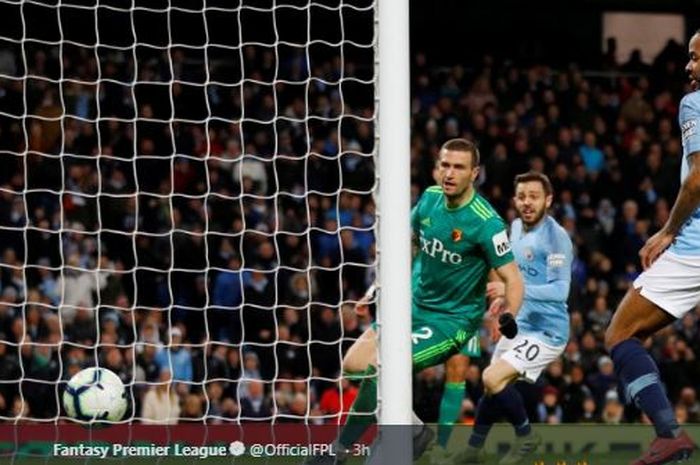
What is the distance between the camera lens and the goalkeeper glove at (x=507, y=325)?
8.45 meters

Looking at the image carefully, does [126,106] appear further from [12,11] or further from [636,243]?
[636,243]

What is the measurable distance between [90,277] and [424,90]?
5.56 m

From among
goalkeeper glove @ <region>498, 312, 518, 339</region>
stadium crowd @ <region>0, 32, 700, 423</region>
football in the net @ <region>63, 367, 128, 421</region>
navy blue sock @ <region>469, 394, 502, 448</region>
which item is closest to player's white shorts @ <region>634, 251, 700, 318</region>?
goalkeeper glove @ <region>498, 312, 518, 339</region>

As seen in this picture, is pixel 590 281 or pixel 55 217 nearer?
pixel 55 217

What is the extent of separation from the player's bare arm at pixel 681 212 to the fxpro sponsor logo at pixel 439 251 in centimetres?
142

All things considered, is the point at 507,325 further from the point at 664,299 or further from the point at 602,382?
the point at 602,382

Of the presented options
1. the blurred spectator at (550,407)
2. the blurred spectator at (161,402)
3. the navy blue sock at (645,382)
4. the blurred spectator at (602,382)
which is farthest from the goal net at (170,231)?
the navy blue sock at (645,382)

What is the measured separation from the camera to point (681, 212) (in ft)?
24.0

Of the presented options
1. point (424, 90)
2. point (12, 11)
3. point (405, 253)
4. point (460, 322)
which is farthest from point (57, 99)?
point (405, 253)

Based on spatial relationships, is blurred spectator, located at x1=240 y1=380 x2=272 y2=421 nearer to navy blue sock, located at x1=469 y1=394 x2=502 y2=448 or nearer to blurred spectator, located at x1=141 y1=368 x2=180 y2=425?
blurred spectator, located at x1=141 y1=368 x2=180 y2=425

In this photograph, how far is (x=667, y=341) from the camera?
49.9ft

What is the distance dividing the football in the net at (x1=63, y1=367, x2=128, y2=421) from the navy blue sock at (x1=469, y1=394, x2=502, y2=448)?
2.04m

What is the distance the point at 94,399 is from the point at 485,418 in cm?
222

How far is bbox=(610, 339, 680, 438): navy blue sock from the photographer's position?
7312 millimetres
